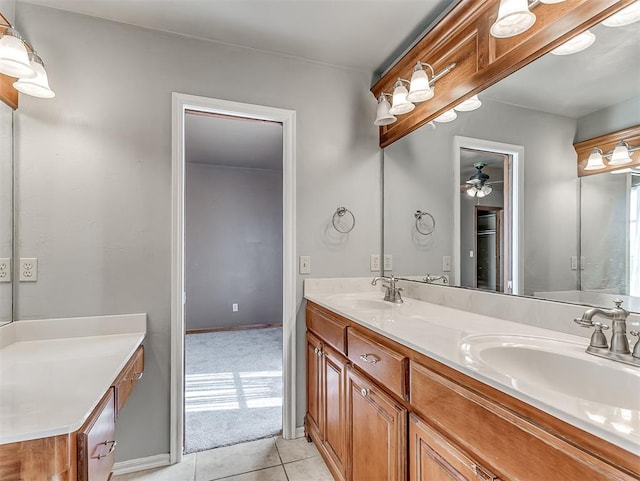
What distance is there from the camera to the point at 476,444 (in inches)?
32.0

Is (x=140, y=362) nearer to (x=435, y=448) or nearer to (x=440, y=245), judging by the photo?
(x=435, y=448)

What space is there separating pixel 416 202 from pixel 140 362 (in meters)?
1.86

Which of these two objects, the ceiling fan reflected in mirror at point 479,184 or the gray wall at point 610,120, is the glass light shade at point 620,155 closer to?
the gray wall at point 610,120

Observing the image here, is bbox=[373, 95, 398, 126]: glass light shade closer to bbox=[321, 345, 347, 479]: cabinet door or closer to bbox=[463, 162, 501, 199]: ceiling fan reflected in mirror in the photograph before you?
bbox=[463, 162, 501, 199]: ceiling fan reflected in mirror

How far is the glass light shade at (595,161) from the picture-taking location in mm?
1122

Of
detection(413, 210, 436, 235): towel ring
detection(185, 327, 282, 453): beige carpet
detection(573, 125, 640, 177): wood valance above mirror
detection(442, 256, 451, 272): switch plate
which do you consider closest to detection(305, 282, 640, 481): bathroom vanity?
detection(442, 256, 451, 272): switch plate

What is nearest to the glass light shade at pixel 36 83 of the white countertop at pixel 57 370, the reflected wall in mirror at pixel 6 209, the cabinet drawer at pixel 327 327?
the reflected wall in mirror at pixel 6 209

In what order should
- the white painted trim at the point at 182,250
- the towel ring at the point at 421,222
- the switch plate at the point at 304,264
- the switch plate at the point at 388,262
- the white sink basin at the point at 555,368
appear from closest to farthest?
the white sink basin at the point at 555,368, the white painted trim at the point at 182,250, the towel ring at the point at 421,222, the switch plate at the point at 304,264, the switch plate at the point at 388,262

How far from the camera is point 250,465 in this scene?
1824mm

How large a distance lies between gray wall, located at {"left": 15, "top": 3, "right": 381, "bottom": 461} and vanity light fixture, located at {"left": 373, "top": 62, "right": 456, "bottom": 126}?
0.56m

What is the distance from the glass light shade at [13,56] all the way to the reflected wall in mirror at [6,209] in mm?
309

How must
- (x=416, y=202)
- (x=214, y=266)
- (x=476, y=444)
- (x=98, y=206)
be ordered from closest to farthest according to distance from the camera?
(x=476, y=444)
(x=98, y=206)
(x=416, y=202)
(x=214, y=266)

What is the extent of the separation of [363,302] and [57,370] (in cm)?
147

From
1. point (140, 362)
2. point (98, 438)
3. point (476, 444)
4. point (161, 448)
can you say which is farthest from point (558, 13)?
point (161, 448)
